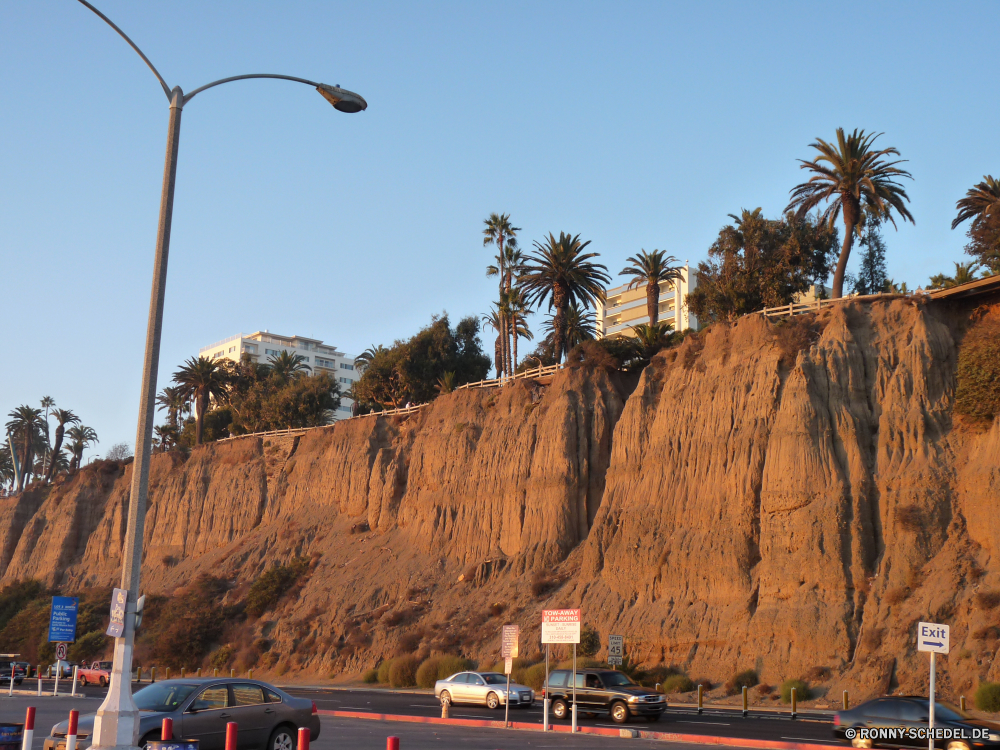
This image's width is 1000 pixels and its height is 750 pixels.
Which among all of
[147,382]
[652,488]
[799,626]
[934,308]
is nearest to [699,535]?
[652,488]

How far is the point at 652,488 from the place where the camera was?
150 feet

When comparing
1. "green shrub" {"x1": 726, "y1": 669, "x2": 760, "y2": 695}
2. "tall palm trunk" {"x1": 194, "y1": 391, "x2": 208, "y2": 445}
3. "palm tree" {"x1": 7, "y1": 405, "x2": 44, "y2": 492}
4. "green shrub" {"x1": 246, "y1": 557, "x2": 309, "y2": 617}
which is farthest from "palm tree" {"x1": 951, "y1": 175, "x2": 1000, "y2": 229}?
"palm tree" {"x1": 7, "y1": 405, "x2": 44, "y2": 492}

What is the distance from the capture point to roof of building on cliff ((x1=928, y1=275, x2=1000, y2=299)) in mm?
40844

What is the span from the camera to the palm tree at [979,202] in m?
50.3

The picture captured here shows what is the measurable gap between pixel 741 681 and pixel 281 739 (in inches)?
946

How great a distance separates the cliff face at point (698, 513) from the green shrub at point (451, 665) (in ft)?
3.58

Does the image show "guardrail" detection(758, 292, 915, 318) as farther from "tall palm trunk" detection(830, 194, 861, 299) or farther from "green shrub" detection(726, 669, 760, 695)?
"green shrub" detection(726, 669, 760, 695)

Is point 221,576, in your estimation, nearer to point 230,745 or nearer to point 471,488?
point 471,488

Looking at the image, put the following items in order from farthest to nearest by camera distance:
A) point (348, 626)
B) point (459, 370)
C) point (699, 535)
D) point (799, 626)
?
point (459, 370) < point (348, 626) < point (699, 535) < point (799, 626)

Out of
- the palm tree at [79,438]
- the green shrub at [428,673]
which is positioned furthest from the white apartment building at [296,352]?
the green shrub at [428,673]

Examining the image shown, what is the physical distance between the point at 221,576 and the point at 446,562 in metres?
19.1

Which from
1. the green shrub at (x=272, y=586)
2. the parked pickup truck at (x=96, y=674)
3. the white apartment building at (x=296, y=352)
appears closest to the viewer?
the parked pickup truck at (x=96, y=674)

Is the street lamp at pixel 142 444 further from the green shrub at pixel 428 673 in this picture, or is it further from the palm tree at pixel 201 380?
the palm tree at pixel 201 380

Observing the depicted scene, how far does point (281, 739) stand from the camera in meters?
16.8
